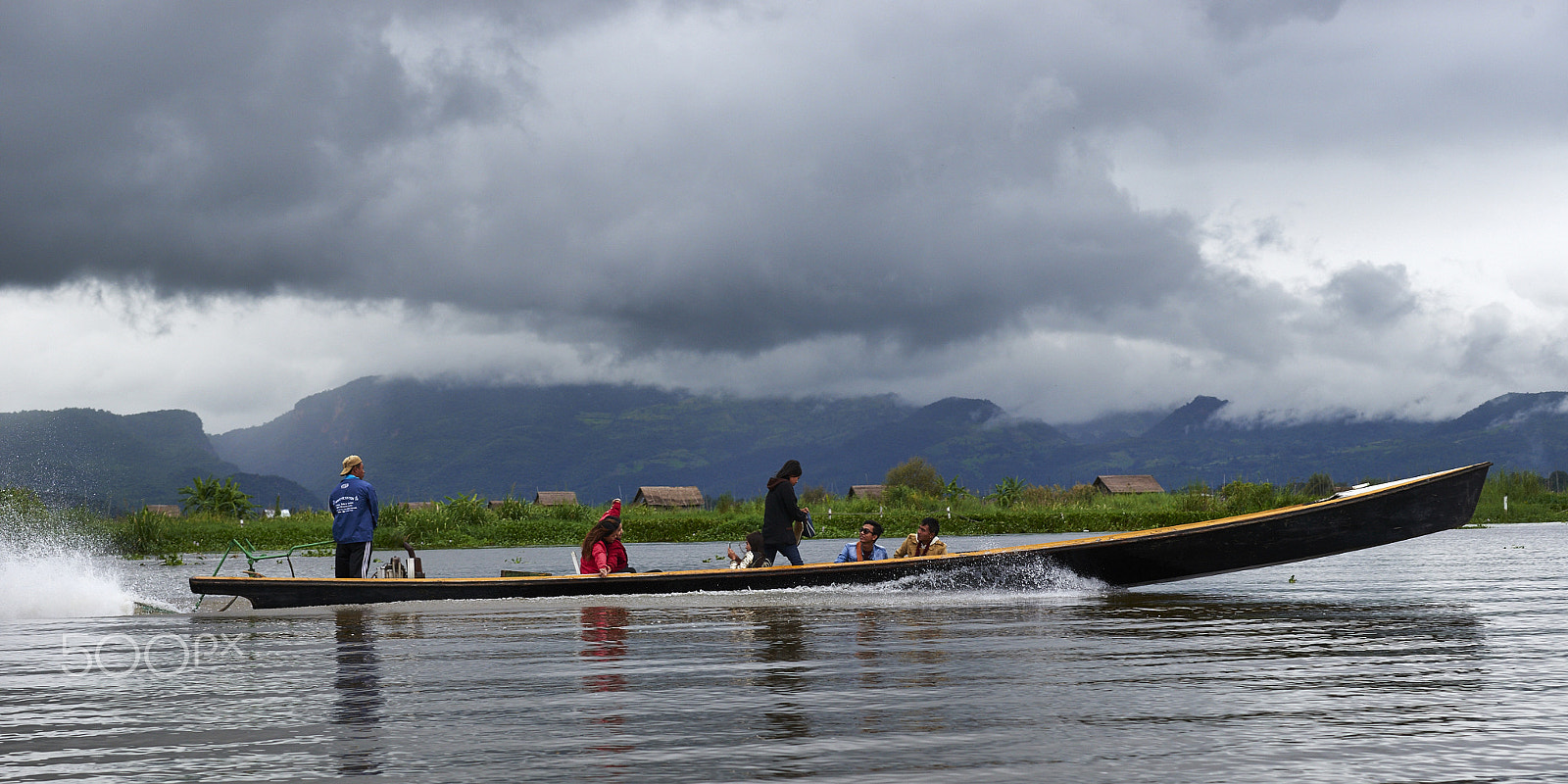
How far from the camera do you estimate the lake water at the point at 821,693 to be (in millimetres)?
5957

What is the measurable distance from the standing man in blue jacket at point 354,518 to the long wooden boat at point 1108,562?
0.34 m

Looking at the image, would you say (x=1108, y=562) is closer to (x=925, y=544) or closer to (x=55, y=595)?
(x=925, y=544)

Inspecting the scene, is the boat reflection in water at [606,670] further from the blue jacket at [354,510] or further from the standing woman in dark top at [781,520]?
the blue jacket at [354,510]

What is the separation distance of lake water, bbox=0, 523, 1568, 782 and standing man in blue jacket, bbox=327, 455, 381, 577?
102 cm

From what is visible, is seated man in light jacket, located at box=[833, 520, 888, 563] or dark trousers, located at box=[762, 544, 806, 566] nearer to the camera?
seated man in light jacket, located at box=[833, 520, 888, 563]

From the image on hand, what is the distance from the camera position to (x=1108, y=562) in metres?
16.8

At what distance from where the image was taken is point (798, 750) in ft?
20.3

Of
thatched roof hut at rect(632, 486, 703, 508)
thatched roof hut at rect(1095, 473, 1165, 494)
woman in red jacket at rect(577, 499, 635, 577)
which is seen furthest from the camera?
thatched roof hut at rect(1095, 473, 1165, 494)

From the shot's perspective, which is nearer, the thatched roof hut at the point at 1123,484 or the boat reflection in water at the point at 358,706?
the boat reflection in water at the point at 358,706

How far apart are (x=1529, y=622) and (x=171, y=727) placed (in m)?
11.8

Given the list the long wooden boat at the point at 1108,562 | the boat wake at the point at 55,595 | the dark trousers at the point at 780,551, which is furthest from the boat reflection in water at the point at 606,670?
the boat wake at the point at 55,595

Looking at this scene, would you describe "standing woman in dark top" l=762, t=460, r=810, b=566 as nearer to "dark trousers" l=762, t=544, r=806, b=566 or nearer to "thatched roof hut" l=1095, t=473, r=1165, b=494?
"dark trousers" l=762, t=544, r=806, b=566

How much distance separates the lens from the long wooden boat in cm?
1605

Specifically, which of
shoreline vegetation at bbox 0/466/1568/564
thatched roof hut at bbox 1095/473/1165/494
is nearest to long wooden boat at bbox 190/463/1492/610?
shoreline vegetation at bbox 0/466/1568/564
